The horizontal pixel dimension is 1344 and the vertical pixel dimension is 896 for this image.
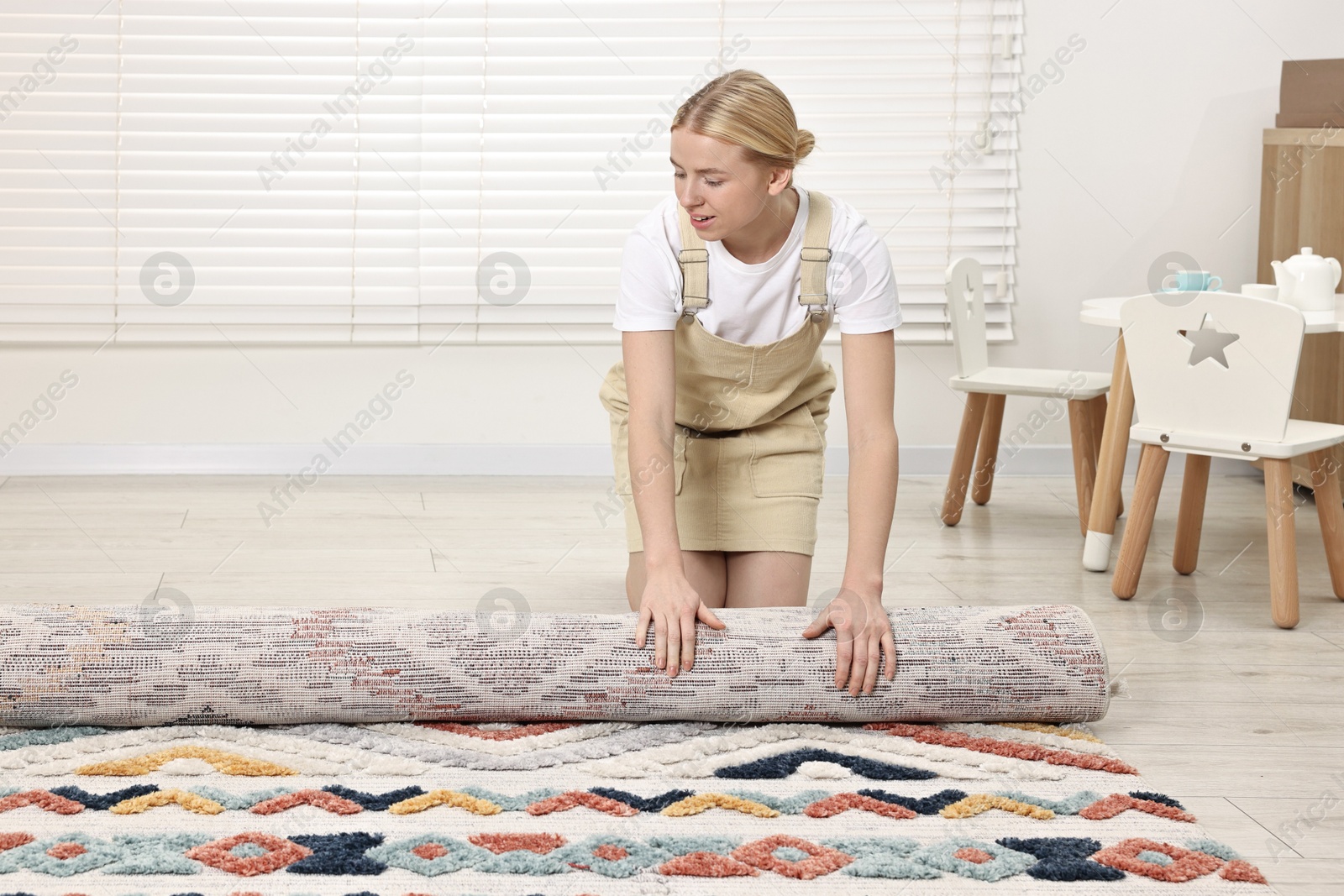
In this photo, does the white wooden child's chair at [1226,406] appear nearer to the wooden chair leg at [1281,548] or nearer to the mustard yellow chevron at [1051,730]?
the wooden chair leg at [1281,548]

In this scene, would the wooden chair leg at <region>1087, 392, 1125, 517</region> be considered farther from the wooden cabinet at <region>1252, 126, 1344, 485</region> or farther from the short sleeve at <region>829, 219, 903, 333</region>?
the short sleeve at <region>829, 219, 903, 333</region>

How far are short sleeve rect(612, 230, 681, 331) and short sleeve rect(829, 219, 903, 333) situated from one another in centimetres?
21

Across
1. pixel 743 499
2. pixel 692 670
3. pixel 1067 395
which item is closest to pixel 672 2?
pixel 1067 395

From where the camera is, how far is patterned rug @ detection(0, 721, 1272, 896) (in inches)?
47.4

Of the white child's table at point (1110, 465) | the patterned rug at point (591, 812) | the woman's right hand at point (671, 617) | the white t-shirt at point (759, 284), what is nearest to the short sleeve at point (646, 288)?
the white t-shirt at point (759, 284)

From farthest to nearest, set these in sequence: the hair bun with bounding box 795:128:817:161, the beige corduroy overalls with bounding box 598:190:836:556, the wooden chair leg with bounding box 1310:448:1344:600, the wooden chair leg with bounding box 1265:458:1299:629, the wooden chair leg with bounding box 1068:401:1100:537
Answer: the wooden chair leg with bounding box 1068:401:1100:537 < the wooden chair leg with bounding box 1310:448:1344:600 < the wooden chair leg with bounding box 1265:458:1299:629 < the beige corduroy overalls with bounding box 598:190:836:556 < the hair bun with bounding box 795:128:817:161

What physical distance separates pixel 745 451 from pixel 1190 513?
1048 mm

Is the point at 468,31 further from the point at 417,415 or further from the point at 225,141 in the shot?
the point at 417,415

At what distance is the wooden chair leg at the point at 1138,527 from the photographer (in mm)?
2301

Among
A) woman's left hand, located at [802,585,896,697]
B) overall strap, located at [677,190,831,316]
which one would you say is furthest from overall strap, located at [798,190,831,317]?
woman's left hand, located at [802,585,896,697]

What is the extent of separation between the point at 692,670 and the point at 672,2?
7.37ft

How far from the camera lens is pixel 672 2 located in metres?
3.30

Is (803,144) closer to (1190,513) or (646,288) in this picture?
(646,288)

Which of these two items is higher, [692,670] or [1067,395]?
[1067,395]
